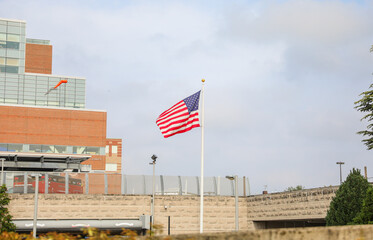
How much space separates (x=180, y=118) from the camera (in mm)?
27047

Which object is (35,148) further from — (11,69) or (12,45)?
(12,45)

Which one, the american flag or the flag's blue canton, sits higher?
the flag's blue canton

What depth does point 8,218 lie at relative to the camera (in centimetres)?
4009

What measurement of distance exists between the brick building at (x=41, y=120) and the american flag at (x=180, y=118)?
52.9 metres

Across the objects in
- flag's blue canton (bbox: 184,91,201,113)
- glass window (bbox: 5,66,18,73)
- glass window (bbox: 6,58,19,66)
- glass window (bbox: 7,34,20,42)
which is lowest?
flag's blue canton (bbox: 184,91,201,113)

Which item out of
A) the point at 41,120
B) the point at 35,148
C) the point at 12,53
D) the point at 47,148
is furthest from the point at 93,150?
the point at 12,53

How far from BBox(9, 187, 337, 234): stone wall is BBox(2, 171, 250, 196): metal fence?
0.72m

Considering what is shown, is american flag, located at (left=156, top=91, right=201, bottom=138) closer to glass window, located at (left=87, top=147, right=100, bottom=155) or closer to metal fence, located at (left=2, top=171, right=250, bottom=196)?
metal fence, located at (left=2, top=171, right=250, bottom=196)

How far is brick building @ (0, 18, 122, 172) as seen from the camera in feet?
265

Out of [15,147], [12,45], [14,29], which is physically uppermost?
[14,29]

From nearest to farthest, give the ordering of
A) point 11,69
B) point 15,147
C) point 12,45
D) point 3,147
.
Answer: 1. point 3,147
2. point 15,147
3. point 12,45
4. point 11,69

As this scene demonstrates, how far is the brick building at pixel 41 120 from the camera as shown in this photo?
265ft

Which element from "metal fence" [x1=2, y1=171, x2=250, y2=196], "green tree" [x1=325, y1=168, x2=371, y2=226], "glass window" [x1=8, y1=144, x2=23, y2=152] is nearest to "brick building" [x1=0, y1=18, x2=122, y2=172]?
"glass window" [x1=8, y1=144, x2=23, y2=152]

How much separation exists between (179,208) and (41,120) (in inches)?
2543
